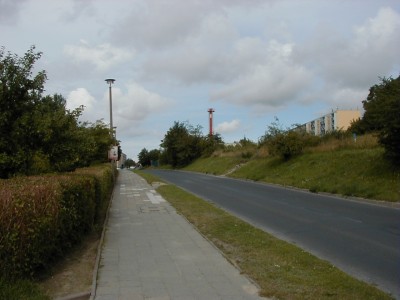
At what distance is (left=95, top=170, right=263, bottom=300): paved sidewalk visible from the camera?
5.40 metres

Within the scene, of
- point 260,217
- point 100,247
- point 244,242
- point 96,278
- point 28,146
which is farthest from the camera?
point 260,217

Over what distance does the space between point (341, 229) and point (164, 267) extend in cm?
554

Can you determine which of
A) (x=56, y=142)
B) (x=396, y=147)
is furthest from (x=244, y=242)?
(x=396, y=147)

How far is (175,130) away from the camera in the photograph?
8462 cm

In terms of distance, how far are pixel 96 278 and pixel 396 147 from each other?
54.8 ft

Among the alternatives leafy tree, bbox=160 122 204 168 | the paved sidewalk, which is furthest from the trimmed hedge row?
leafy tree, bbox=160 122 204 168

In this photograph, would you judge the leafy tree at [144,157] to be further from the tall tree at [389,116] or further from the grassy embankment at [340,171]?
the tall tree at [389,116]

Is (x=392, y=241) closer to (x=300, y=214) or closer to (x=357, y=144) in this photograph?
(x=300, y=214)

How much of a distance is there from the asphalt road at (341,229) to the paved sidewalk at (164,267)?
6.32 ft

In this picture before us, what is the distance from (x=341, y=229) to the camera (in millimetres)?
10633

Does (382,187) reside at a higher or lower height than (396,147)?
lower

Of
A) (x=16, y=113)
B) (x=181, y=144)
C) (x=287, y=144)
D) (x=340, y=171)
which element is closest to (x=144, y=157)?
(x=181, y=144)

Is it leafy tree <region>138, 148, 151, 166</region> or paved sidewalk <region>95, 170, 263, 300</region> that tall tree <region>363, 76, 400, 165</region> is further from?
leafy tree <region>138, 148, 151, 166</region>

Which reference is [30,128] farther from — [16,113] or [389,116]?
[389,116]
